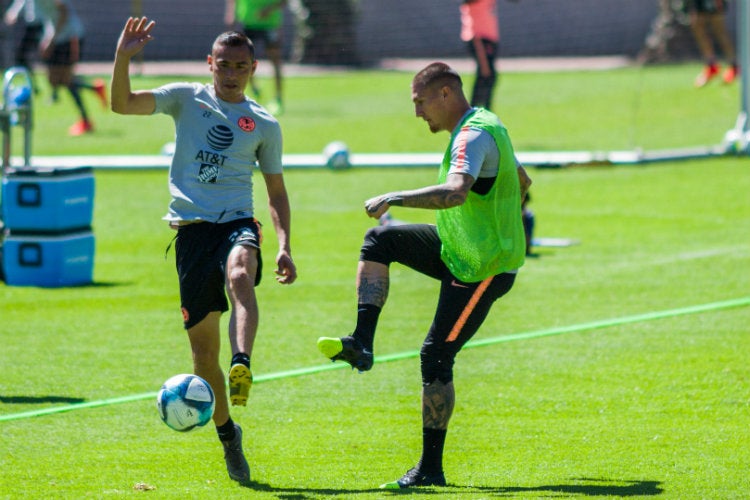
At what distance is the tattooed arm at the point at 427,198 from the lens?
20.5 feet

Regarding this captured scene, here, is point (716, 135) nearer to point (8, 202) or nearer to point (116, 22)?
point (8, 202)

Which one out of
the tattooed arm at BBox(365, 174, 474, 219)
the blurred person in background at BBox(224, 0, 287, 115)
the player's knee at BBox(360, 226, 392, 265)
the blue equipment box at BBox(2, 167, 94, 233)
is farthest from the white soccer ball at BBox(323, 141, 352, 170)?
the tattooed arm at BBox(365, 174, 474, 219)

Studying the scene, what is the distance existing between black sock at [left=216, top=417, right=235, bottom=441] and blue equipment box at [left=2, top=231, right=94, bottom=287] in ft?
18.9

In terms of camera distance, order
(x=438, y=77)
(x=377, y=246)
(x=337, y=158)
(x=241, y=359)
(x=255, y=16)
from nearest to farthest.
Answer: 1. (x=241, y=359)
2. (x=438, y=77)
3. (x=377, y=246)
4. (x=337, y=158)
5. (x=255, y=16)

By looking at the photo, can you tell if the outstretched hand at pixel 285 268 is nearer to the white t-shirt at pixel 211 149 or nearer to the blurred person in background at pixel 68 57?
the white t-shirt at pixel 211 149

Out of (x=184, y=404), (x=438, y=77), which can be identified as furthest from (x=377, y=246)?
(x=184, y=404)

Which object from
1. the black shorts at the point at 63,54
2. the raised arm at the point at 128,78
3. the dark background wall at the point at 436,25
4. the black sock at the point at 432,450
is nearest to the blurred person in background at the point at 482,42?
the black shorts at the point at 63,54

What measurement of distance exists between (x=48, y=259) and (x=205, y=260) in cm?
587

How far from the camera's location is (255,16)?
23750 millimetres

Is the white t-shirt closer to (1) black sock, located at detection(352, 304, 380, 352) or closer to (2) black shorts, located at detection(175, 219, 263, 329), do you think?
(2) black shorts, located at detection(175, 219, 263, 329)

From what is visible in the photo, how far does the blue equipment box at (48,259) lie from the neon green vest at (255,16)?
39.3 feet

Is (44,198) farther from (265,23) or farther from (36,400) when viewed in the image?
(265,23)

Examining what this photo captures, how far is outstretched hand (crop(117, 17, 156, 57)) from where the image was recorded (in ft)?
22.4

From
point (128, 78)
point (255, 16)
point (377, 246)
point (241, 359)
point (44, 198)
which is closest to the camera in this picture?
point (241, 359)
